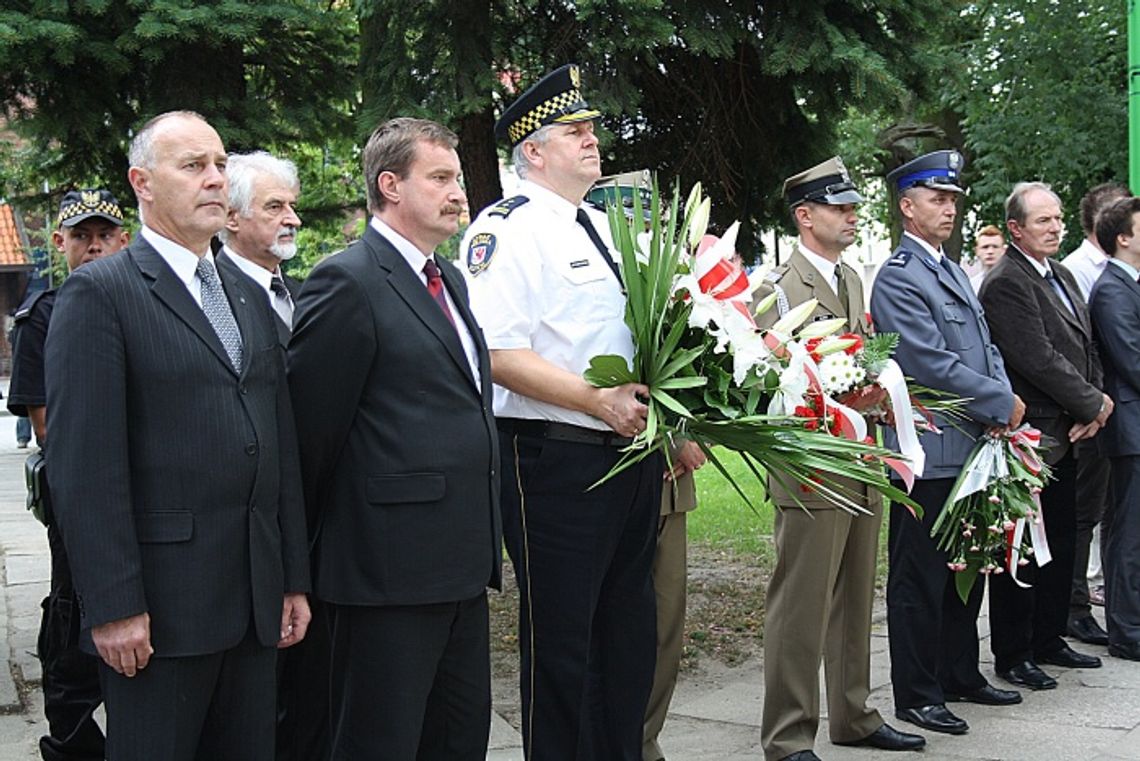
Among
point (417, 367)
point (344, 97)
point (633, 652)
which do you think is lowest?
point (633, 652)

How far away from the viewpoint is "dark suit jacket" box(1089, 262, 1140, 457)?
7.23 meters

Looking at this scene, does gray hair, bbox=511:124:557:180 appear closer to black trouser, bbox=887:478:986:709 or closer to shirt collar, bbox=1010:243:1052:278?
black trouser, bbox=887:478:986:709

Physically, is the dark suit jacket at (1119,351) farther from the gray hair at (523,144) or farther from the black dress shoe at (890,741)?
the gray hair at (523,144)

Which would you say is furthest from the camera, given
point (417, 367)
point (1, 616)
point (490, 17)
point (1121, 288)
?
point (1, 616)

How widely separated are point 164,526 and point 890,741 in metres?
3.29

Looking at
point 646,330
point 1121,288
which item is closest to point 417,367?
point 646,330

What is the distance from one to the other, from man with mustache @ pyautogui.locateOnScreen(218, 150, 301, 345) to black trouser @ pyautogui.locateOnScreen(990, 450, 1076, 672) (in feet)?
11.9

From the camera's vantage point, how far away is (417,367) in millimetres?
3820

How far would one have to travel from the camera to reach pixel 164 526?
3.33 metres

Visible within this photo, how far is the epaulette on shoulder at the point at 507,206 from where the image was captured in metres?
4.52

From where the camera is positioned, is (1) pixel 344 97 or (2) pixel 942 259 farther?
(1) pixel 344 97

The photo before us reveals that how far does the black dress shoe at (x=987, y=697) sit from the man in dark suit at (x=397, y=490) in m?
3.09

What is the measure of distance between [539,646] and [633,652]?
14.3 inches

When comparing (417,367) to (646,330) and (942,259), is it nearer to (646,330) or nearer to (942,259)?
(646,330)
